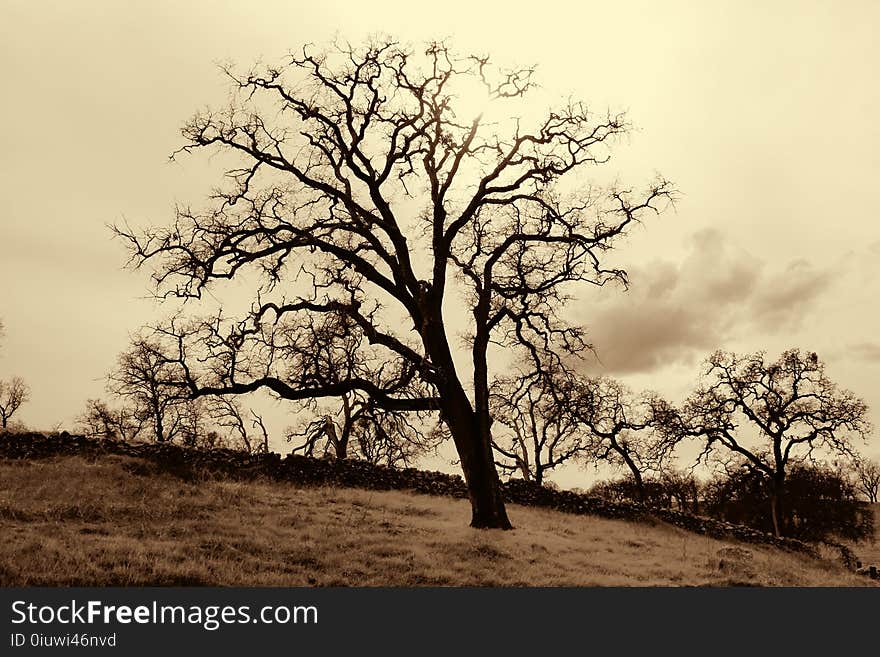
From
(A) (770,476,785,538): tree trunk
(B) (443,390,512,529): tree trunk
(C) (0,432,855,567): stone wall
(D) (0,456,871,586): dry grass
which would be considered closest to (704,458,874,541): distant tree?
(A) (770,476,785,538): tree trunk

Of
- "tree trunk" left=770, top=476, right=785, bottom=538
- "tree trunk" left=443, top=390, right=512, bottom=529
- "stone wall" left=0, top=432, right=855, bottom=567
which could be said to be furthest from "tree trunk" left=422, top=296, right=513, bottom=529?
"tree trunk" left=770, top=476, right=785, bottom=538

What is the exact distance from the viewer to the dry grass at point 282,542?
11305 millimetres

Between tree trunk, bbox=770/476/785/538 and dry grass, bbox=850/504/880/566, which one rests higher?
tree trunk, bbox=770/476/785/538

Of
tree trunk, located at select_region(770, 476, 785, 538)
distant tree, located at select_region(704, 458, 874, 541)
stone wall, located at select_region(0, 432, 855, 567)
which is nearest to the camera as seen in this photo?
stone wall, located at select_region(0, 432, 855, 567)

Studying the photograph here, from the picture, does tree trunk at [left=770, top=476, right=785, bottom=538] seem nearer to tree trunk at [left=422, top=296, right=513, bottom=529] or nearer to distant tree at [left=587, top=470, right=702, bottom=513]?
distant tree at [left=587, top=470, right=702, bottom=513]

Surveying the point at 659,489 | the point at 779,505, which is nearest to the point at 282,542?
the point at 779,505

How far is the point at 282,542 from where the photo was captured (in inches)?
552

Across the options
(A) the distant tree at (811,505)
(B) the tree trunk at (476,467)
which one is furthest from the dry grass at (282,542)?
(A) the distant tree at (811,505)

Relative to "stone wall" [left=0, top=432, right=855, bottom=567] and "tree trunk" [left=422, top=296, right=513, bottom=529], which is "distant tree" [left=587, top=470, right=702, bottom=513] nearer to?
"stone wall" [left=0, top=432, right=855, bottom=567]

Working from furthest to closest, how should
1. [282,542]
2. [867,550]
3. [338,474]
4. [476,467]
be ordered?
1. [867,550]
2. [338,474]
3. [476,467]
4. [282,542]

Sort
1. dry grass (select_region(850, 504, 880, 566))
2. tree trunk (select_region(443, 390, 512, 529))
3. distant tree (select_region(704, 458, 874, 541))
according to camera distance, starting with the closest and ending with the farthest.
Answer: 1. tree trunk (select_region(443, 390, 512, 529))
2. dry grass (select_region(850, 504, 880, 566))
3. distant tree (select_region(704, 458, 874, 541))

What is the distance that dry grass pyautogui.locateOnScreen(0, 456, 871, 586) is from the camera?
37.1 feet

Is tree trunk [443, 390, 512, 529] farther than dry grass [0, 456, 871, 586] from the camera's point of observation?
Yes

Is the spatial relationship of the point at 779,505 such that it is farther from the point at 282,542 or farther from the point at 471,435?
the point at 282,542
